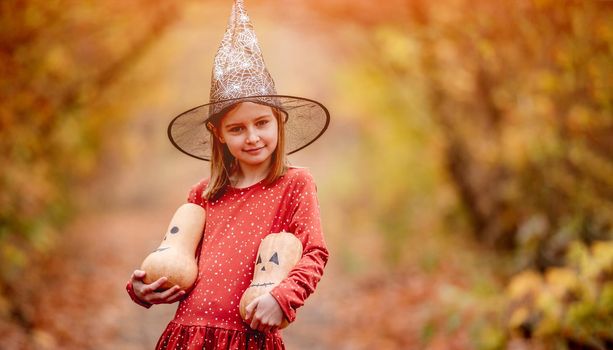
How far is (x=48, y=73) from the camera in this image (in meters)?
7.36

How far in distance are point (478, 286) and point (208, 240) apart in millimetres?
4182

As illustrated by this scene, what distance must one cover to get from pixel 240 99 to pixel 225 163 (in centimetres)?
42

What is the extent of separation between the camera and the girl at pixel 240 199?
2479 millimetres

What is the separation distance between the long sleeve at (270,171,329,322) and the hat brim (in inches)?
8.1

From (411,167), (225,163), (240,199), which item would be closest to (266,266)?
(240,199)

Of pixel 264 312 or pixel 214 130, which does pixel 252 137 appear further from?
pixel 264 312

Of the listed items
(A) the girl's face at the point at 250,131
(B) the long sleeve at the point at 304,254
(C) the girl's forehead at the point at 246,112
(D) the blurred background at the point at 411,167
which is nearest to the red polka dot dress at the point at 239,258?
(B) the long sleeve at the point at 304,254

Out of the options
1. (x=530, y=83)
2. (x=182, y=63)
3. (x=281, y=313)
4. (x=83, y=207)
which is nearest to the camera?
(x=281, y=313)

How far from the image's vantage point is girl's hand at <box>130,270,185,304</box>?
251 centimetres

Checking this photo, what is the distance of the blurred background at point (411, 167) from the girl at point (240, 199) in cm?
272

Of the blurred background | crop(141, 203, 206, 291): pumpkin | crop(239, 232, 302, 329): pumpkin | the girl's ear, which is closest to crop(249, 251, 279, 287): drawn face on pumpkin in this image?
crop(239, 232, 302, 329): pumpkin

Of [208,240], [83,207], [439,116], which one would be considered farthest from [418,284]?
[83,207]

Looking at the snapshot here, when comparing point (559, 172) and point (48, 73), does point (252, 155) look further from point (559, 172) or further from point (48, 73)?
point (48, 73)

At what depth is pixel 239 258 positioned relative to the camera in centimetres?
255
